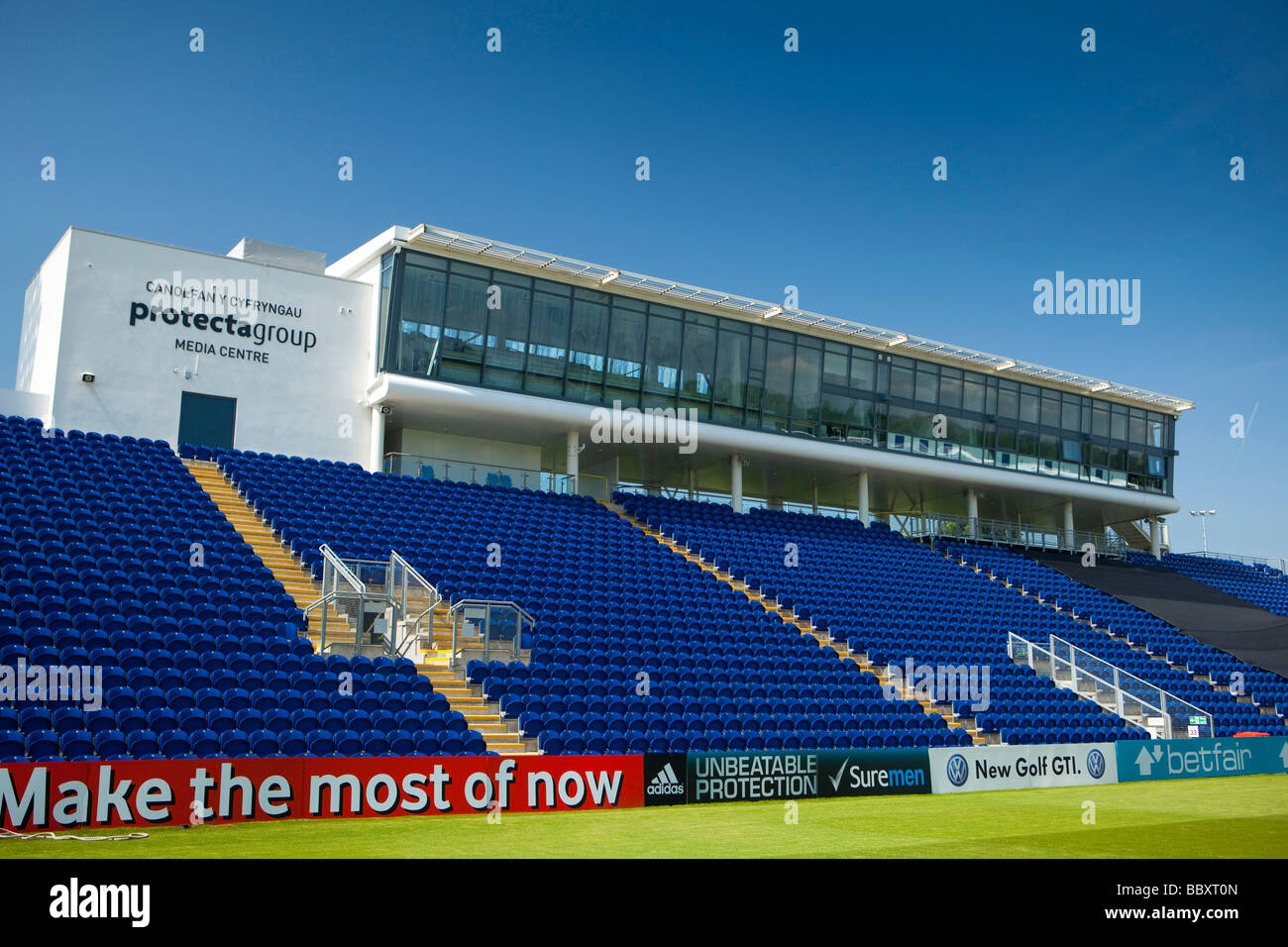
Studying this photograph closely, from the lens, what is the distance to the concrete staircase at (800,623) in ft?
70.7

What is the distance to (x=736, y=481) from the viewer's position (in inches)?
1268

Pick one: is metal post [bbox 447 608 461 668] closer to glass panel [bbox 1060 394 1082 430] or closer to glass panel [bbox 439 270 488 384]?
glass panel [bbox 439 270 488 384]

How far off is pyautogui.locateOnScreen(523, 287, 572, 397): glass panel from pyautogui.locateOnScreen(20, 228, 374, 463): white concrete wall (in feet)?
14.4

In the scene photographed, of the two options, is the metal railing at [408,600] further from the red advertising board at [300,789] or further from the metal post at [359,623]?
the red advertising board at [300,789]

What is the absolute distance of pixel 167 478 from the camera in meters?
21.1

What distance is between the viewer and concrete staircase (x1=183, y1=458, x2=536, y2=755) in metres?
15.9

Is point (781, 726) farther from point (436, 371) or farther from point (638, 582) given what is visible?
point (436, 371)

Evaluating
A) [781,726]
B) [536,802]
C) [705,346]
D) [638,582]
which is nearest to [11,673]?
[536,802]

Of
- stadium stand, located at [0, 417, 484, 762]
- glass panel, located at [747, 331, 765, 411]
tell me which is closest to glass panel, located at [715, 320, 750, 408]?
glass panel, located at [747, 331, 765, 411]

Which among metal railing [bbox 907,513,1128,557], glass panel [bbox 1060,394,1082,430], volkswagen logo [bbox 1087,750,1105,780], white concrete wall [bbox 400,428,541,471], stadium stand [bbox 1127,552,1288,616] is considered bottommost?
volkswagen logo [bbox 1087,750,1105,780]

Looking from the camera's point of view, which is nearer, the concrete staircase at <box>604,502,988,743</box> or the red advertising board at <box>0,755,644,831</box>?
the red advertising board at <box>0,755,644,831</box>

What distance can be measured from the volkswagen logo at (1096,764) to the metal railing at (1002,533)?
16.9 m

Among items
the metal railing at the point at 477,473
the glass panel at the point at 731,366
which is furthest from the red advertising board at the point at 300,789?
the glass panel at the point at 731,366
